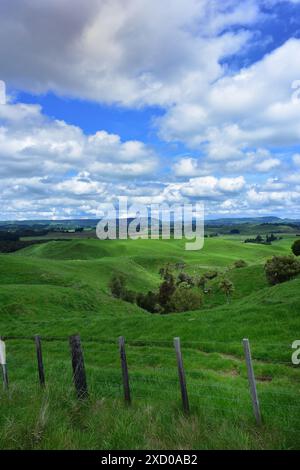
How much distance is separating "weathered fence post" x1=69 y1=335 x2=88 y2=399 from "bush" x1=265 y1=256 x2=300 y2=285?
54.8m

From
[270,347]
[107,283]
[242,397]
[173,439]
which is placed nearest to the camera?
[173,439]

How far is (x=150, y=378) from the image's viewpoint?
17750 mm

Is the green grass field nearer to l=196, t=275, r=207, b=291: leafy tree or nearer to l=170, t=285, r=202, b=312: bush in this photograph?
l=170, t=285, r=202, b=312: bush

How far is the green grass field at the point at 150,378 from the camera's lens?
26.7 ft

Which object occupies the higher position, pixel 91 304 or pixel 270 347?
pixel 270 347

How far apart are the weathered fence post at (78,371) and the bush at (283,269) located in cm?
5484

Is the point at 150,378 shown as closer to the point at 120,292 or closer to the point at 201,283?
the point at 120,292

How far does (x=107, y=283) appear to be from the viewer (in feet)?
332

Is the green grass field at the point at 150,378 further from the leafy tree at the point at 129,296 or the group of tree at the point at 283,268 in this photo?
the leafy tree at the point at 129,296

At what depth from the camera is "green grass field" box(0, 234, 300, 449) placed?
8125 millimetres

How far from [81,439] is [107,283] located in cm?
9407

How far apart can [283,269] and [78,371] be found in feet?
185
